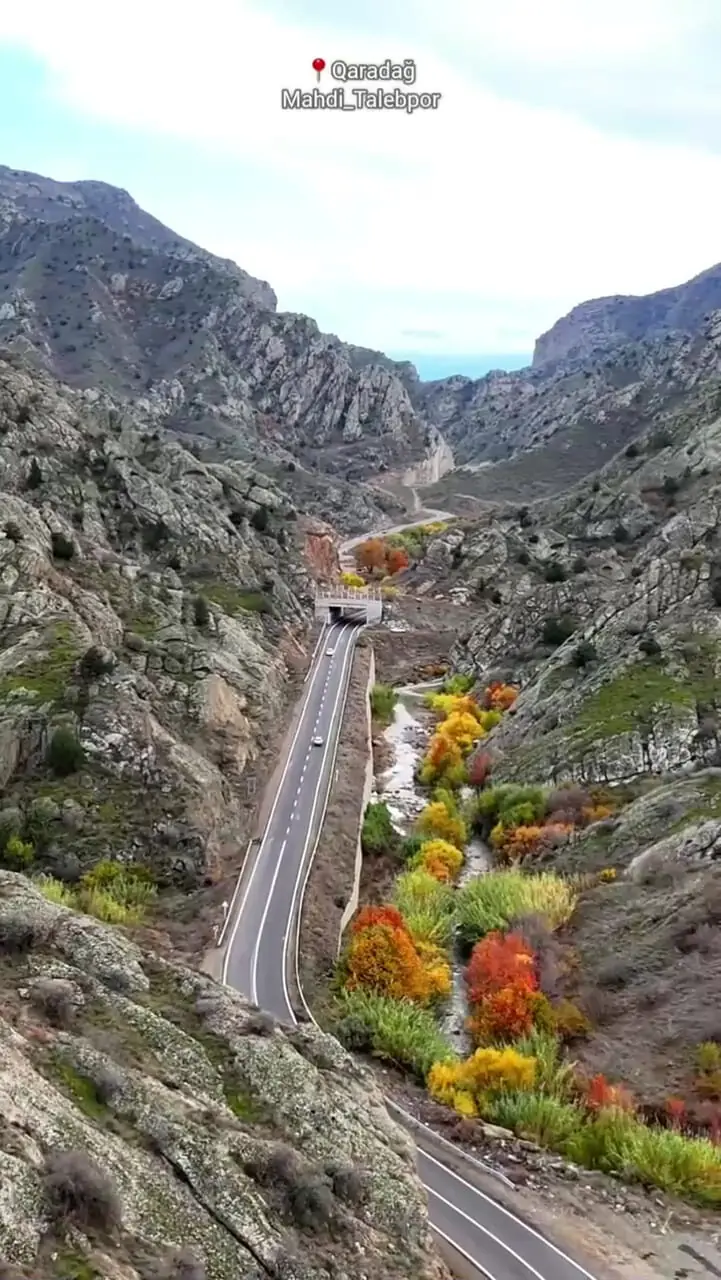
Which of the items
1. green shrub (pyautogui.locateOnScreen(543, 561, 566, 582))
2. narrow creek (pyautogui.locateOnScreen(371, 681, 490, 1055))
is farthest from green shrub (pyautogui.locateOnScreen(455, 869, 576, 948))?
green shrub (pyautogui.locateOnScreen(543, 561, 566, 582))

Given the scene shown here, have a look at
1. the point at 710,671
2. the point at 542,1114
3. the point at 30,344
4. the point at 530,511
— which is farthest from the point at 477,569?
the point at 30,344

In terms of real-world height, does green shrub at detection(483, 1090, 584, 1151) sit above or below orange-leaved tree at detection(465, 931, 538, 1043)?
below

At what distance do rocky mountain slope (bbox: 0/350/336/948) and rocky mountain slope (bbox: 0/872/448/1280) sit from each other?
1685 cm

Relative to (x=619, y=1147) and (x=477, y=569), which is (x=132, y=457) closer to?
(x=477, y=569)

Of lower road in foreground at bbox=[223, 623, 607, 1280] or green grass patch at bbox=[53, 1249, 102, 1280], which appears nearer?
green grass patch at bbox=[53, 1249, 102, 1280]

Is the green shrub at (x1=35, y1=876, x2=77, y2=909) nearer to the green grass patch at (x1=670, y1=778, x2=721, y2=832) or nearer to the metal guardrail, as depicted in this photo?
the green grass patch at (x1=670, y1=778, x2=721, y2=832)

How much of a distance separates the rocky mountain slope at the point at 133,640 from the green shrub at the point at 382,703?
24.4ft

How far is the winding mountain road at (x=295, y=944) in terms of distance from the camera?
2458cm

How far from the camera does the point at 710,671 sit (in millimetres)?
62719

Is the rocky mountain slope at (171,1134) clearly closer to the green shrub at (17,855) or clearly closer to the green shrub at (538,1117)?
the green shrub at (538,1117)

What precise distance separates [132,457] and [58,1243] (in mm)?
80954

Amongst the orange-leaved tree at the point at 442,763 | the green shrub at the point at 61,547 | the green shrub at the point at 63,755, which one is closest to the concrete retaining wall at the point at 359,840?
the orange-leaved tree at the point at 442,763

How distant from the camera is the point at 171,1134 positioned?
18797mm

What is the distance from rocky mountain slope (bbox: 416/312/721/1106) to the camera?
39.3 metres
